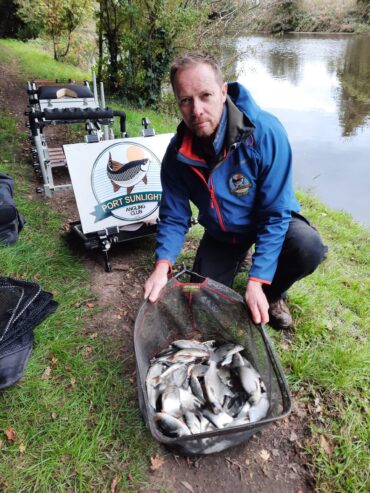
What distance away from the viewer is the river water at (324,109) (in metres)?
6.30

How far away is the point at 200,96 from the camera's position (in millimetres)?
1712

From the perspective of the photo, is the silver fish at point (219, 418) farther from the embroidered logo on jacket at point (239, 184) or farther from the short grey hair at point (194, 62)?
the short grey hair at point (194, 62)

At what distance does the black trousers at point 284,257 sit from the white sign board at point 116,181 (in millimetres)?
708

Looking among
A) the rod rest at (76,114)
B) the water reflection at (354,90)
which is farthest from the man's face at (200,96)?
the water reflection at (354,90)

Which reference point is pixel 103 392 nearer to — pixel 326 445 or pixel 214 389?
pixel 214 389

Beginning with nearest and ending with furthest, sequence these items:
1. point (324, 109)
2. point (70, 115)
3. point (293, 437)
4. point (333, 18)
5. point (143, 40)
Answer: point (293, 437) → point (70, 115) → point (143, 40) → point (324, 109) → point (333, 18)

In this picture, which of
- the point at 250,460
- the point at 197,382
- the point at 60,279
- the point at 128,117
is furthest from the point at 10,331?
the point at 128,117

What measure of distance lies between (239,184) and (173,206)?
→ 1.33ft

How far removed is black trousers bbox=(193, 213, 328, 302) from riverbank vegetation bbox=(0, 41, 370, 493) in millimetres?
328

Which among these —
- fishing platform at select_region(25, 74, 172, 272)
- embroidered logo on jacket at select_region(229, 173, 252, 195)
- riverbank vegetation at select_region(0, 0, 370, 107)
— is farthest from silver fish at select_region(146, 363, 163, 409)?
riverbank vegetation at select_region(0, 0, 370, 107)

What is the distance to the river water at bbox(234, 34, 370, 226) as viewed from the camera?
6.30 meters

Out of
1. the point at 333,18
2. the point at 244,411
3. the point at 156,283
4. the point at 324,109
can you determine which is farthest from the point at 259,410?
the point at 333,18

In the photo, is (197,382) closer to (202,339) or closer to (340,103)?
(202,339)

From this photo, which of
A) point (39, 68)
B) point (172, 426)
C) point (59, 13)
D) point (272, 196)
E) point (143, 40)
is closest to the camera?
point (172, 426)
